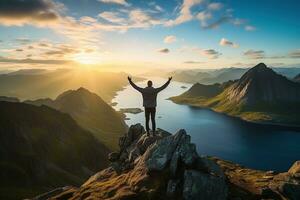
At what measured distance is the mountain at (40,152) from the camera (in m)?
119

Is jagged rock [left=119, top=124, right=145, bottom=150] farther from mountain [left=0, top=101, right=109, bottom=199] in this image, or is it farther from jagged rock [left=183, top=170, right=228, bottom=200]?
mountain [left=0, top=101, right=109, bottom=199]

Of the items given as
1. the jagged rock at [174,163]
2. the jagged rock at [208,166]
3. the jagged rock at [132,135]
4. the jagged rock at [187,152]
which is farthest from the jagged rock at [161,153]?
the jagged rock at [132,135]

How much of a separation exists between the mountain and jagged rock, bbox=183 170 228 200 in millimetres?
90320

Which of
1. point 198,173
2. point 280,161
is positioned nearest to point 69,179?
point 198,173

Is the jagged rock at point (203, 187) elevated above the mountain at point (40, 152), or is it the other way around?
the jagged rock at point (203, 187)

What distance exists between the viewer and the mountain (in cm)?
11900

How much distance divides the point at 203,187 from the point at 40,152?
Answer: 12751 centimetres

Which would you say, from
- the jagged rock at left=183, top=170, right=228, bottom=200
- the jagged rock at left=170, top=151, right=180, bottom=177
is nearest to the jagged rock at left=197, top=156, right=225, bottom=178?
the jagged rock at left=183, top=170, right=228, bottom=200

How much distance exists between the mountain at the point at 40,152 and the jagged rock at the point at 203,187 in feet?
296

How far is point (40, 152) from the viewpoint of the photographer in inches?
5615

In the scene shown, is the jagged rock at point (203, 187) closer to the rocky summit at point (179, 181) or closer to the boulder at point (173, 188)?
the rocky summit at point (179, 181)

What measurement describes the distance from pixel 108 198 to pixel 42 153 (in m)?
117

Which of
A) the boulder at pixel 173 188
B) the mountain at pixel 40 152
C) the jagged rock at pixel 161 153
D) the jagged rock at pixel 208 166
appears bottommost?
the mountain at pixel 40 152

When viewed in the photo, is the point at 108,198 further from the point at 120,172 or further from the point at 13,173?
the point at 13,173
